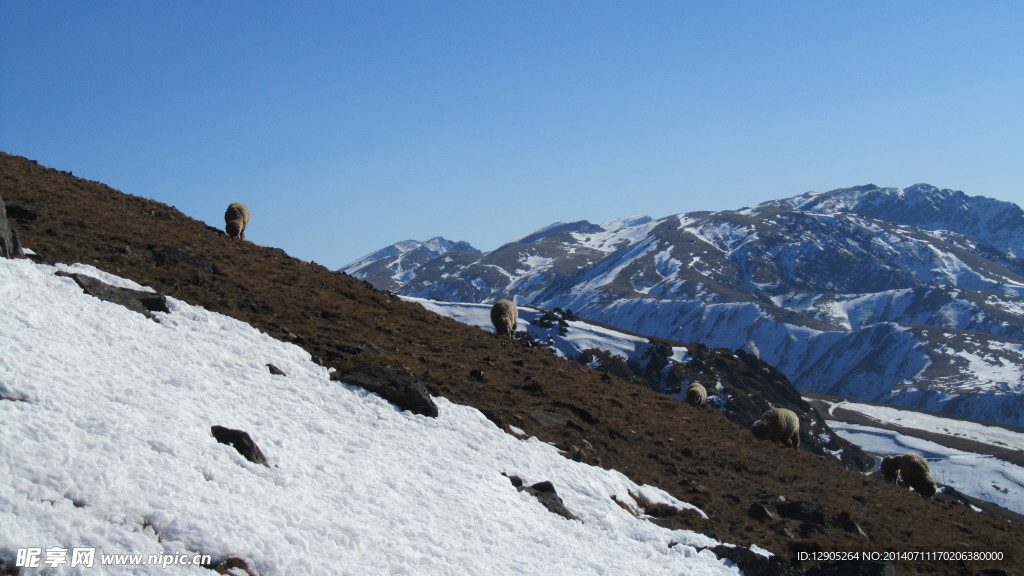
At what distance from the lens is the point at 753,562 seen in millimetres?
20438

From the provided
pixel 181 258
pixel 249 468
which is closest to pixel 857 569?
pixel 249 468

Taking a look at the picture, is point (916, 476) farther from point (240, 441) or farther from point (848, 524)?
point (240, 441)

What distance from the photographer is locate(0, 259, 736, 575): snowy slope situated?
12938 mm

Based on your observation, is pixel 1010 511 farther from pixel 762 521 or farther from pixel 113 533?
pixel 113 533

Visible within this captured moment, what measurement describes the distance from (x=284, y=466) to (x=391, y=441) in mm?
4400

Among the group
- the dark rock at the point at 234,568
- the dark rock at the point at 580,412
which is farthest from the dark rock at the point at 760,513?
the dark rock at the point at 234,568

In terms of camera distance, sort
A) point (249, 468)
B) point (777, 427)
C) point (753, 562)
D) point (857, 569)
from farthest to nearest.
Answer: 1. point (777, 427)
2. point (753, 562)
3. point (857, 569)
4. point (249, 468)

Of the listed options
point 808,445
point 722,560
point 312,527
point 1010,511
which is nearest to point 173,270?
point 312,527

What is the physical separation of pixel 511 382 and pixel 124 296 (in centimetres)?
1570

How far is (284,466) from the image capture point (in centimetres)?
1723

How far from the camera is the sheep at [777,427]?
42375 millimetres

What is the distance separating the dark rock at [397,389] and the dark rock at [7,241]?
417 inches

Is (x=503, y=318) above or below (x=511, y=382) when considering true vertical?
above

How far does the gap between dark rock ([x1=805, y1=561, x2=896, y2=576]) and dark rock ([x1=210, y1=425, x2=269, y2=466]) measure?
15.4 m
